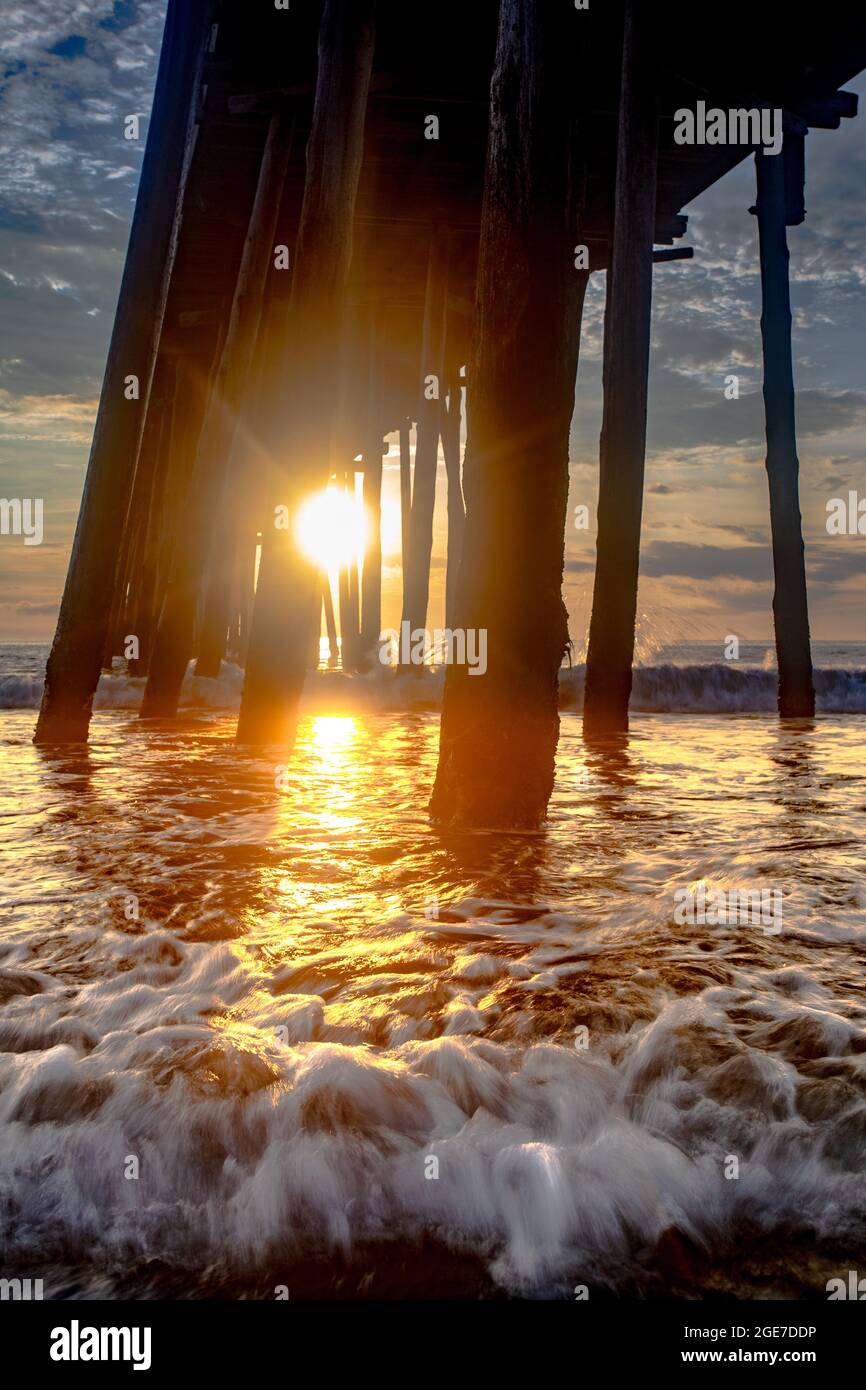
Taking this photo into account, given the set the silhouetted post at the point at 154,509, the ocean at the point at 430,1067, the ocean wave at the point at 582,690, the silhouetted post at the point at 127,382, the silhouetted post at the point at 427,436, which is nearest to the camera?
the ocean at the point at 430,1067

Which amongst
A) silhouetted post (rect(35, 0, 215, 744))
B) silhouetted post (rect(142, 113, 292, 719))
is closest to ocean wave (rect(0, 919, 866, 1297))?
silhouetted post (rect(35, 0, 215, 744))

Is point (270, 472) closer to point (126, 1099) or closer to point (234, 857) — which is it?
point (234, 857)

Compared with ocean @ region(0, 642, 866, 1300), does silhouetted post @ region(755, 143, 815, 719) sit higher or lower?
higher

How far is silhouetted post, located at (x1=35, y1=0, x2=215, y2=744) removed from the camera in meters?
5.98

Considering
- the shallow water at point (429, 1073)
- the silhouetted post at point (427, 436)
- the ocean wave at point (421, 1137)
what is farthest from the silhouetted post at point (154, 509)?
the ocean wave at point (421, 1137)

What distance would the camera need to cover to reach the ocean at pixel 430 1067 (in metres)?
1.33

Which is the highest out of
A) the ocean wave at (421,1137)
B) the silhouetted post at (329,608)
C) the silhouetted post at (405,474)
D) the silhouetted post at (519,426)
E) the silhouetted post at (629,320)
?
the silhouetted post at (405,474)

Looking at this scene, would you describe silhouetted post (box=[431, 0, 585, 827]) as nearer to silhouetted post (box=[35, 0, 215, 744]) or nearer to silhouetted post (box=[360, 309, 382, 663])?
silhouetted post (box=[35, 0, 215, 744])

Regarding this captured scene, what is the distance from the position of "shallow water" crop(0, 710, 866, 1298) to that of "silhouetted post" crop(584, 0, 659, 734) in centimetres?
352

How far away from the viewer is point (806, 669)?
9.39 m

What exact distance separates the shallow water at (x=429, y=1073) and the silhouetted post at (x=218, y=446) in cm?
561

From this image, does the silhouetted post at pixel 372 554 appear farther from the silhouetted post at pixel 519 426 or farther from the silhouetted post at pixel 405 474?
the silhouetted post at pixel 519 426

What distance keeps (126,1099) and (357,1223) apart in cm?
45
